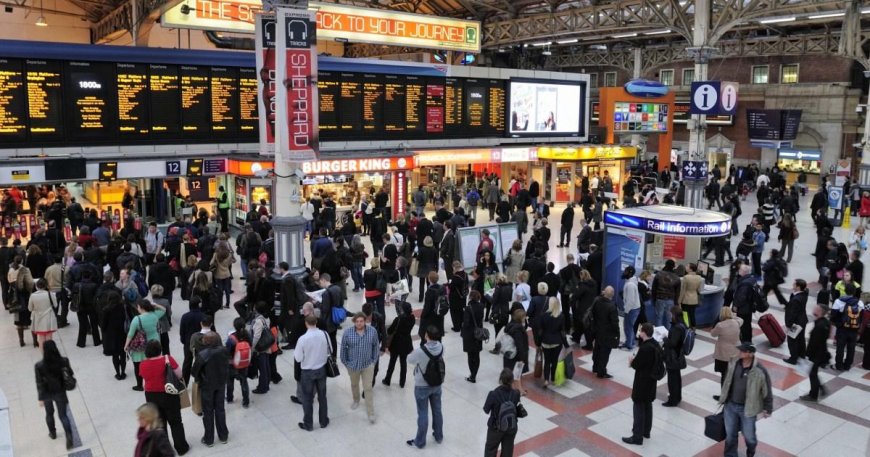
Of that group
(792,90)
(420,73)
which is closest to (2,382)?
(420,73)

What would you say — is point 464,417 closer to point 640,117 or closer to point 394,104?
point 394,104

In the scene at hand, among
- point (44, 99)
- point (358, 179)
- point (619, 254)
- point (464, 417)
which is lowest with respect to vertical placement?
point (464, 417)

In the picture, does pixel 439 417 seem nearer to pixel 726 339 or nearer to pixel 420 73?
pixel 726 339

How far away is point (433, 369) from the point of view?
751 cm

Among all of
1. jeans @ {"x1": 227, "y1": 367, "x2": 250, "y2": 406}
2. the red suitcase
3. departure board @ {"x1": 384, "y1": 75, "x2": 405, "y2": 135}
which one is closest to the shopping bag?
the red suitcase

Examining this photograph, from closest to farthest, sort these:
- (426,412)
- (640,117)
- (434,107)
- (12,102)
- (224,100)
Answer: (426,412)
(12,102)
(224,100)
(434,107)
(640,117)

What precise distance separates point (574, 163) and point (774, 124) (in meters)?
14.5

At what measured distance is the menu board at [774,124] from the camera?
3575 centimetres

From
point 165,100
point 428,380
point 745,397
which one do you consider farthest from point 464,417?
point 165,100

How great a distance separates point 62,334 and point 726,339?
10.2 metres

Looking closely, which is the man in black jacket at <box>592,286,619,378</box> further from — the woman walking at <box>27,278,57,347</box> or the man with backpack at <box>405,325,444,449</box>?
the woman walking at <box>27,278,57,347</box>

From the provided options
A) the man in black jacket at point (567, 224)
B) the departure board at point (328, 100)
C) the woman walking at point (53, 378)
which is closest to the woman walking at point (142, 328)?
the woman walking at point (53, 378)

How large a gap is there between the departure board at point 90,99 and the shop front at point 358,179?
5.33m

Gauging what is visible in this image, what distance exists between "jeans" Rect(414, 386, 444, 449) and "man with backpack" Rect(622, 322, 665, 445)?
2167 millimetres
